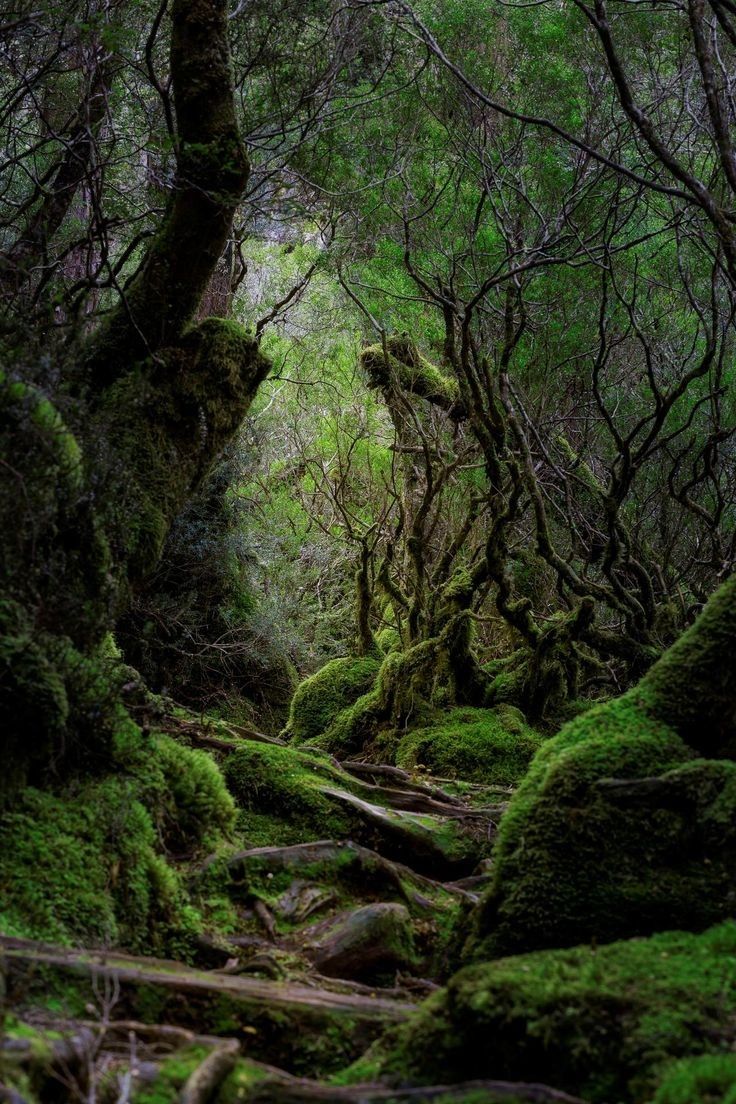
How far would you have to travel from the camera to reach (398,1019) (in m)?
3.04

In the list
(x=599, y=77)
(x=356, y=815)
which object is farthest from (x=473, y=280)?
(x=356, y=815)

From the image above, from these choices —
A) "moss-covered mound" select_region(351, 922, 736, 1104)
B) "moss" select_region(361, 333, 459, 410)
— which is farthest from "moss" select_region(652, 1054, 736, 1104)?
"moss" select_region(361, 333, 459, 410)

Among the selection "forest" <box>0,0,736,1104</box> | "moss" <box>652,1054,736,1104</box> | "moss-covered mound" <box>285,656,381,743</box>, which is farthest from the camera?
"moss-covered mound" <box>285,656,381,743</box>

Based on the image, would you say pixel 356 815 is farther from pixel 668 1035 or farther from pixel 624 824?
pixel 668 1035

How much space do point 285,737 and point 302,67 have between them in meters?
6.94

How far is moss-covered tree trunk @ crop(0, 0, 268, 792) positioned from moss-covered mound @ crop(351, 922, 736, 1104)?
1.88 m

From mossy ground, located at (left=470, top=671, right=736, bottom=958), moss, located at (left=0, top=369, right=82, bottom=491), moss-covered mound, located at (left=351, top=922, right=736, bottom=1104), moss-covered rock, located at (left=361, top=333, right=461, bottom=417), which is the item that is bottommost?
moss-covered mound, located at (left=351, top=922, right=736, bottom=1104)

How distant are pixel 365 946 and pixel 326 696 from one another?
5781 millimetres

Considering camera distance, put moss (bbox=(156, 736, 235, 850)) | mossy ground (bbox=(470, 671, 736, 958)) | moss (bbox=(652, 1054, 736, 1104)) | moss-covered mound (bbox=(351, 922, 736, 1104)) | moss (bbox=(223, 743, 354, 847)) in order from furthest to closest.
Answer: moss (bbox=(223, 743, 354, 847)), moss (bbox=(156, 736, 235, 850)), mossy ground (bbox=(470, 671, 736, 958)), moss-covered mound (bbox=(351, 922, 736, 1104)), moss (bbox=(652, 1054, 736, 1104))

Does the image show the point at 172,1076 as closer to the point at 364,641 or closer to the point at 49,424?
the point at 49,424

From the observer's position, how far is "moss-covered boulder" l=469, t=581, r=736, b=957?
3.16 m

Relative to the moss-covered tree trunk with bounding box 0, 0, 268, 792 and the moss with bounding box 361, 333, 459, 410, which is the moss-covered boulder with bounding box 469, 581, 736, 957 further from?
the moss with bounding box 361, 333, 459, 410

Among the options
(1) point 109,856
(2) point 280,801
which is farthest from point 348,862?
A: (1) point 109,856

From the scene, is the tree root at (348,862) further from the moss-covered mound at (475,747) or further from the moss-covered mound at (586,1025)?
the moss-covered mound at (475,747)
